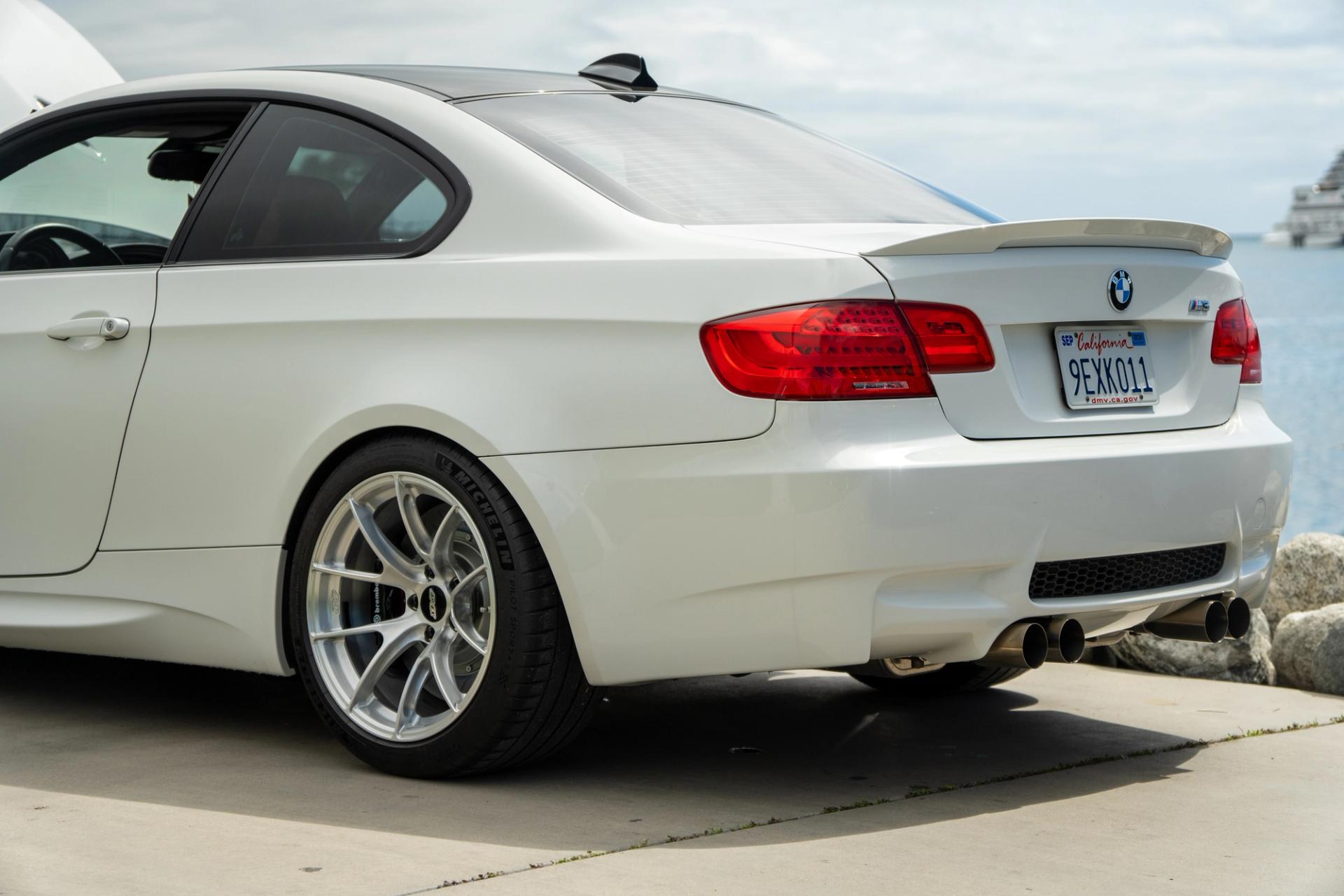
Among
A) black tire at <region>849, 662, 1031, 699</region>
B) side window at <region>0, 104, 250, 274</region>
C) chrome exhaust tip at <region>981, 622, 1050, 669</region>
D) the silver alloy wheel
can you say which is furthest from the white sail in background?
chrome exhaust tip at <region>981, 622, 1050, 669</region>

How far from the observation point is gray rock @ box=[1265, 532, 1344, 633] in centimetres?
610

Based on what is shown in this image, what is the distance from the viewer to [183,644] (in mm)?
4035

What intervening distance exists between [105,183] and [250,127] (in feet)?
2.46

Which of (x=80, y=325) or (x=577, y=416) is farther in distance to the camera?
(x=80, y=325)

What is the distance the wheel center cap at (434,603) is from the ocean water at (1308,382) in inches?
78.1

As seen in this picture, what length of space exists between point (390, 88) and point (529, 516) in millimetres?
1178

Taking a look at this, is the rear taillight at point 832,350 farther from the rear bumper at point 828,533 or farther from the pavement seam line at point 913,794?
the pavement seam line at point 913,794

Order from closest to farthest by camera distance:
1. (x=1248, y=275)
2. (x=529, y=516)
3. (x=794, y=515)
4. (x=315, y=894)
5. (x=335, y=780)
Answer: (x=315, y=894)
(x=794, y=515)
(x=529, y=516)
(x=335, y=780)
(x=1248, y=275)

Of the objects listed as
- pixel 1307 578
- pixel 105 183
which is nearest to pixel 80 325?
pixel 105 183

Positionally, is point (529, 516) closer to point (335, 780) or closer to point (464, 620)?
point (464, 620)

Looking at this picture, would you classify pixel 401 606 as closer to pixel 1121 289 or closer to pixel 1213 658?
pixel 1121 289

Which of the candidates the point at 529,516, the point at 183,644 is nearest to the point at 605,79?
the point at 529,516

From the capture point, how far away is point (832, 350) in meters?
3.24

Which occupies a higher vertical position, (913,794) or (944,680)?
(913,794)
